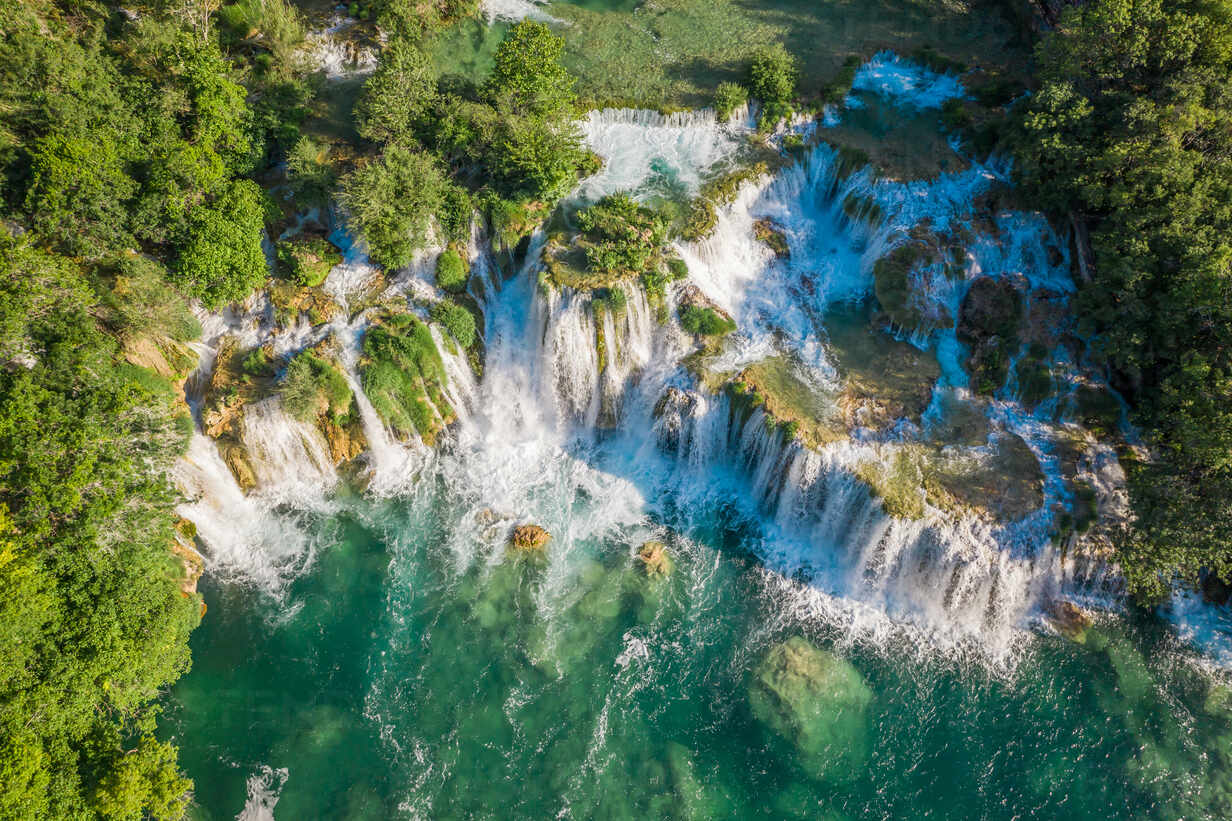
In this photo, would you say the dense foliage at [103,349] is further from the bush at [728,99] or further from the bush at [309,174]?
the bush at [728,99]

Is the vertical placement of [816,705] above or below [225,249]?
below

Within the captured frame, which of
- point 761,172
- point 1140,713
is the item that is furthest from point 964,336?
point 1140,713

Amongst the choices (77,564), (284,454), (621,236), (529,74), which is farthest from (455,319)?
(77,564)

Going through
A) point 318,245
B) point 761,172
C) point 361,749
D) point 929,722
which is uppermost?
point 761,172

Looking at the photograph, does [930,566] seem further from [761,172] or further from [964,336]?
[761,172]

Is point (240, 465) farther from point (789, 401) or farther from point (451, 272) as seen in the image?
point (789, 401)

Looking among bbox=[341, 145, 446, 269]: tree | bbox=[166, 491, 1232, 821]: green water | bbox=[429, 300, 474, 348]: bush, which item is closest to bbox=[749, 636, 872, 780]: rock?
bbox=[166, 491, 1232, 821]: green water
